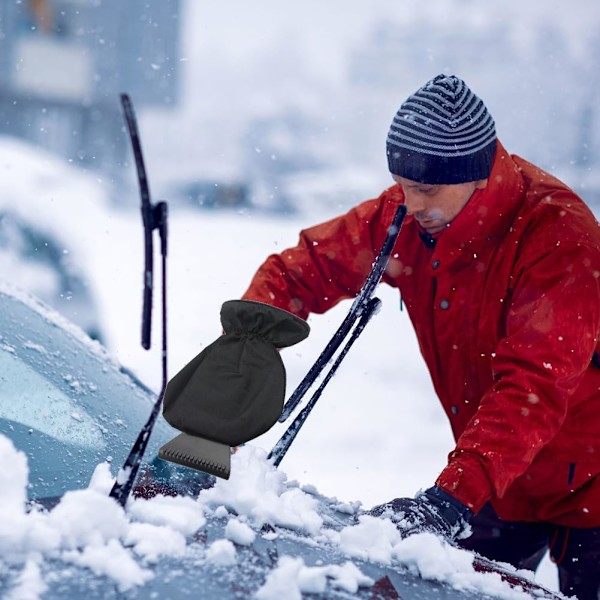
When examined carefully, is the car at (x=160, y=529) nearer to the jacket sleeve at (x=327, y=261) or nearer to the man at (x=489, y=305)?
the man at (x=489, y=305)

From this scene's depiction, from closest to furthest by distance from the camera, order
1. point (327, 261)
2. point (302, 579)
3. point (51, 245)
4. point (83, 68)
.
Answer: point (302, 579), point (327, 261), point (51, 245), point (83, 68)

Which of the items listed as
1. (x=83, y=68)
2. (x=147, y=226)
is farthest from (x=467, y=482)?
(x=83, y=68)

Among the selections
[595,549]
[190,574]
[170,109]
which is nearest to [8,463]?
[190,574]

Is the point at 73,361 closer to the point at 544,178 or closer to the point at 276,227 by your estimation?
the point at 544,178

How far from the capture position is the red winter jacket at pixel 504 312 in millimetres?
1964

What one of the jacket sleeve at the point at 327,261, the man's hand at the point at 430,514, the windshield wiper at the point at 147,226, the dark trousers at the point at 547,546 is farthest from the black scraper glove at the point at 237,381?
the dark trousers at the point at 547,546

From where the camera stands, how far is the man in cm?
196

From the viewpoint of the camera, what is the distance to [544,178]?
7.74ft

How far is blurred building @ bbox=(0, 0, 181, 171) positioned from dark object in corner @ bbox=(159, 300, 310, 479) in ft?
98.8

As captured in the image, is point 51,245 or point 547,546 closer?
point 547,546

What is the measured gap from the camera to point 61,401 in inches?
81.6

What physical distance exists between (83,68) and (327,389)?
92.3 feet

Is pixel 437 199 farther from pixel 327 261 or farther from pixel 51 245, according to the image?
pixel 51 245

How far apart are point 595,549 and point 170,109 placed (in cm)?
3532
